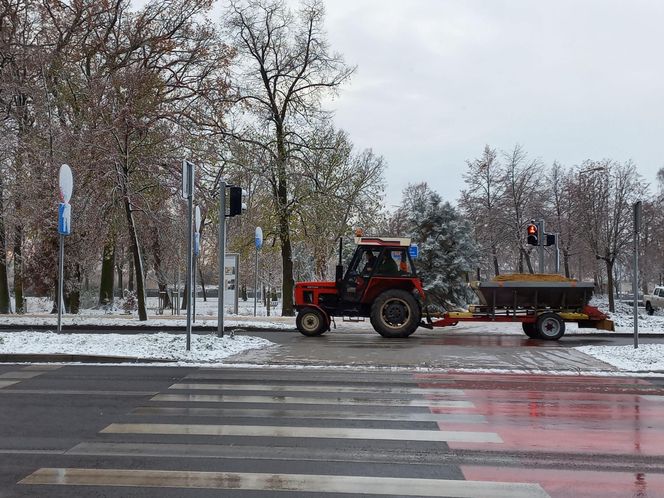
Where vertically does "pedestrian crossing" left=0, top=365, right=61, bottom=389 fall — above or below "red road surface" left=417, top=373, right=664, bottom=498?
above

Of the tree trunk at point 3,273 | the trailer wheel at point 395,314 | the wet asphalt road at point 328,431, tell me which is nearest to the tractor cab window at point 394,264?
the trailer wheel at point 395,314

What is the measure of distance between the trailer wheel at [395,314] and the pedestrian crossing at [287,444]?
754 centimetres

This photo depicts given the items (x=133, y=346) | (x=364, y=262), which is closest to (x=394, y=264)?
(x=364, y=262)

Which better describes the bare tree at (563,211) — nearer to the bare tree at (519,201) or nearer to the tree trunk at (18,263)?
the bare tree at (519,201)

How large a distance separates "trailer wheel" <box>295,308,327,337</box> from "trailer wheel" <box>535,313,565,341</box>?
5.91 meters

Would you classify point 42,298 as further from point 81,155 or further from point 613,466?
point 613,466

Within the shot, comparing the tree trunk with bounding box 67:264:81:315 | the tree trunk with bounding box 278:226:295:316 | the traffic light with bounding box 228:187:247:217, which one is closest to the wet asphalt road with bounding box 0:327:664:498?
the traffic light with bounding box 228:187:247:217

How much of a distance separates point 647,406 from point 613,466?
129 inches

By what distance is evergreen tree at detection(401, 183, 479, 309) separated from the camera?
32750mm

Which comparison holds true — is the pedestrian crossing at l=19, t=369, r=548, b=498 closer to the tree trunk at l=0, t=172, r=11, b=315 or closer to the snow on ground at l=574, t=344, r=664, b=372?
the snow on ground at l=574, t=344, r=664, b=372

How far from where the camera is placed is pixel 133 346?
513 inches

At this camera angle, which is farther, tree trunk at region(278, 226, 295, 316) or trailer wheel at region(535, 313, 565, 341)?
tree trunk at region(278, 226, 295, 316)

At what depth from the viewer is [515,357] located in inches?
527

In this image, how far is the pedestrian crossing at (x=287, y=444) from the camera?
5.19 meters
